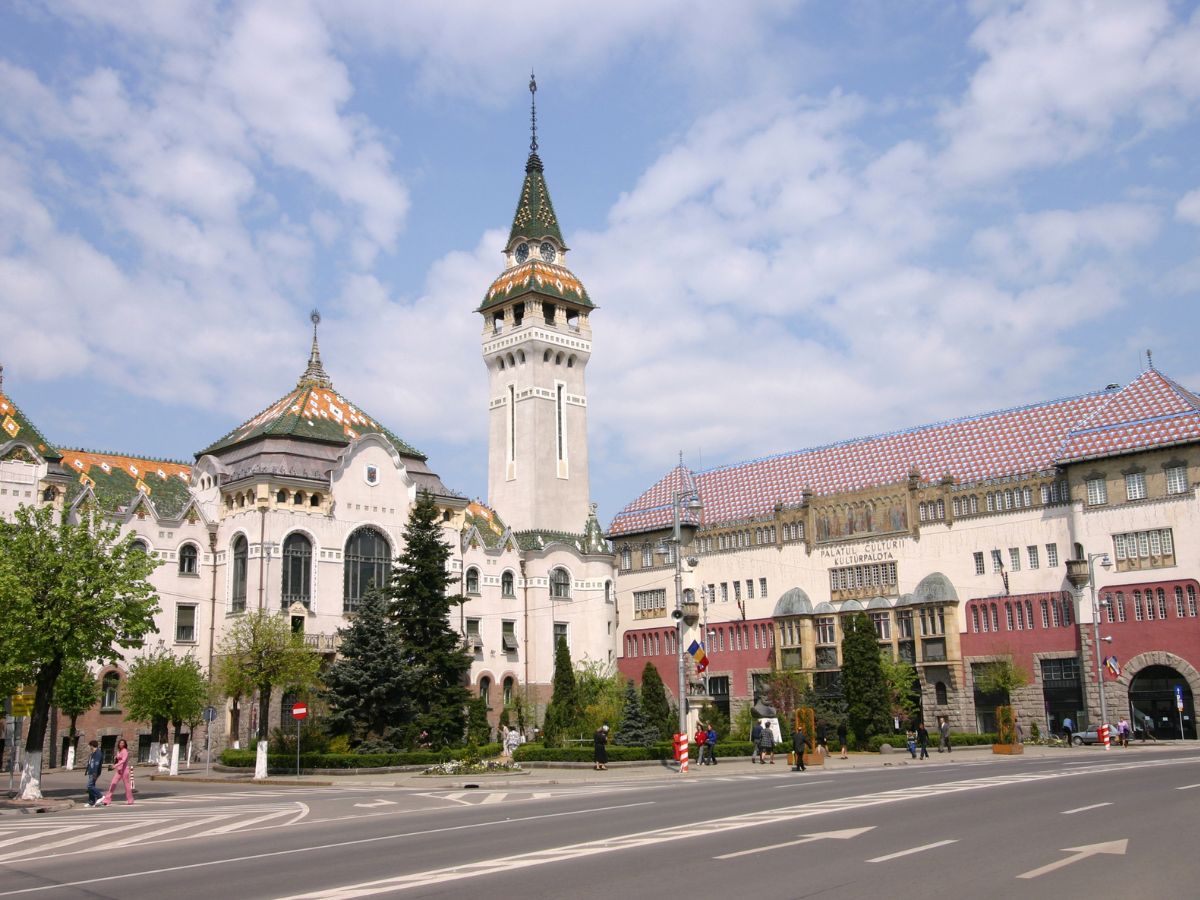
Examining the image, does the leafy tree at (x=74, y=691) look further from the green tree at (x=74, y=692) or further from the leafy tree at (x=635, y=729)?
the leafy tree at (x=635, y=729)

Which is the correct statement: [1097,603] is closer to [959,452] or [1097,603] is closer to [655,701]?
[959,452]

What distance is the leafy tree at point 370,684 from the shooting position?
43.9 metres

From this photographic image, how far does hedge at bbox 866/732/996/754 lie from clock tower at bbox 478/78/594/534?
105ft

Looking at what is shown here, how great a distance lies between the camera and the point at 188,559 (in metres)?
57.2

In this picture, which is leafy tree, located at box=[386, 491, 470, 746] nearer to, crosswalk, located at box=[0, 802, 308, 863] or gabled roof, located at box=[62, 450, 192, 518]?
gabled roof, located at box=[62, 450, 192, 518]

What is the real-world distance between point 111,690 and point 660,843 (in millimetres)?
44333

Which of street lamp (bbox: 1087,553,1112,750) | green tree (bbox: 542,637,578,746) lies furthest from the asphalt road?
street lamp (bbox: 1087,553,1112,750)

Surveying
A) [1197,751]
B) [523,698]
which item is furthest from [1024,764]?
[523,698]

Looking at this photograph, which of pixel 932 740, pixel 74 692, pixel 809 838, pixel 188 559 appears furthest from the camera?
pixel 188 559

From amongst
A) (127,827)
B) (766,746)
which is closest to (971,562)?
(766,746)

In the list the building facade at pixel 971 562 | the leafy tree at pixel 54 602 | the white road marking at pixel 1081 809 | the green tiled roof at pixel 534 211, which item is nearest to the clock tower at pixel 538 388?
the green tiled roof at pixel 534 211

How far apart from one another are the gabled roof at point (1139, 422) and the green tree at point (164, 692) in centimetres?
4272

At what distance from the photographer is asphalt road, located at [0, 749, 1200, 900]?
12531 millimetres

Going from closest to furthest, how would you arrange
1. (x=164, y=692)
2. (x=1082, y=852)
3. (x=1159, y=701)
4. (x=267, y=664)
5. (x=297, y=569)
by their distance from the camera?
(x=1082, y=852), (x=267, y=664), (x=164, y=692), (x=1159, y=701), (x=297, y=569)
